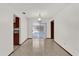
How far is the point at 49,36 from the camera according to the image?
537 inches

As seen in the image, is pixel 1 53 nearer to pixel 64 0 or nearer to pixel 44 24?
pixel 64 0

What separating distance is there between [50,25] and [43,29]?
3.63 ft

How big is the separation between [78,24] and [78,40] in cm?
57

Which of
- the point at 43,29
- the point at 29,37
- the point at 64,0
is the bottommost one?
the point at 29,37

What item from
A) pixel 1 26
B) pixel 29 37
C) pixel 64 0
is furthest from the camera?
pixel 29 37

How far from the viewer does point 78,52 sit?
430cm

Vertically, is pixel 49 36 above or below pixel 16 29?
below

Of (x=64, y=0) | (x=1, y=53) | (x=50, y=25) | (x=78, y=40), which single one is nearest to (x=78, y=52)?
(x=78, y=40)

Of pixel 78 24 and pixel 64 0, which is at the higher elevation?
pixel 64 0

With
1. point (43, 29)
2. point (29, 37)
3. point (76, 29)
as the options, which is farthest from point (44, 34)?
point (76, 29)

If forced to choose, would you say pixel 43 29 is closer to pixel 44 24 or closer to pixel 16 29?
pixel 44 24

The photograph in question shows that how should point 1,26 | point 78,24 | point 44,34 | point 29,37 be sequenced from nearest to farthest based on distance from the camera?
1. point 1,26
2. point 78,24
3. point 29,37
4. point 44,34

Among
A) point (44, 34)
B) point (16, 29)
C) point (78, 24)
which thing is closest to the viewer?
point (78, 24)

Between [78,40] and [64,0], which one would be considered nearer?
[64,0]
